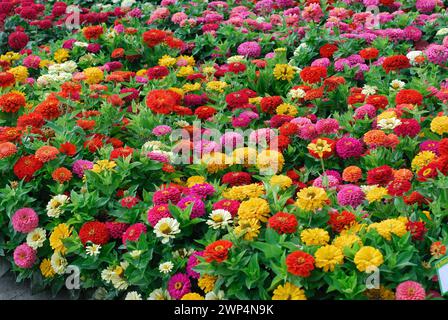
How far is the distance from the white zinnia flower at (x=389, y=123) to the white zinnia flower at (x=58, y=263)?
1730mm

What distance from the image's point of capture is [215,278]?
2627 mm

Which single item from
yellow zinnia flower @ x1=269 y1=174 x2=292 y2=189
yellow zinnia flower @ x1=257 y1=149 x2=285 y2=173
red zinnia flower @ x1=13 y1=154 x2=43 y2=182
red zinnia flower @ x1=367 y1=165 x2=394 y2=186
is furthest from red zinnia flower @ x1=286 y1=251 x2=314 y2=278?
red zinnia flower @ x1=13 y1=154 x2=43 y2=182

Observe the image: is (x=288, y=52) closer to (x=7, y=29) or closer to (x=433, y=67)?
(x=433, y=67)

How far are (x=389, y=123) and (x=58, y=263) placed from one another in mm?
1806

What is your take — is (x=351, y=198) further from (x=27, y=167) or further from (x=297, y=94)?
(x=27, y=167)

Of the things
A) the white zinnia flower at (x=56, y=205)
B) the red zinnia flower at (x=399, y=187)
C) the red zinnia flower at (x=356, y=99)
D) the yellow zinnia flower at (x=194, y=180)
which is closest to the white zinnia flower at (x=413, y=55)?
the red zinnia flower at (x=356, y=99)

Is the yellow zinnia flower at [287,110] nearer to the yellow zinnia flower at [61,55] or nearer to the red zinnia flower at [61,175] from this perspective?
the red zinnia flower at [61,175]

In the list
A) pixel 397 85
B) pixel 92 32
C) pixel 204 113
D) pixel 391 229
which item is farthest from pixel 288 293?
pixel 92 32

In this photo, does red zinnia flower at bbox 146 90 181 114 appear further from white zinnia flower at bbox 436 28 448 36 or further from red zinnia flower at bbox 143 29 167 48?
white zinnia flower at bbox 436 28 448 36

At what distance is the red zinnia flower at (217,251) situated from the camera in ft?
8.29

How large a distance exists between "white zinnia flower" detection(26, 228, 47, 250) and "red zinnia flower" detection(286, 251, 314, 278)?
50.1 inches
